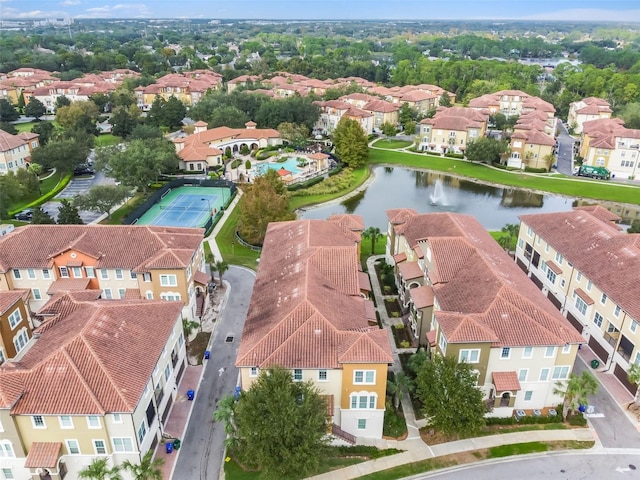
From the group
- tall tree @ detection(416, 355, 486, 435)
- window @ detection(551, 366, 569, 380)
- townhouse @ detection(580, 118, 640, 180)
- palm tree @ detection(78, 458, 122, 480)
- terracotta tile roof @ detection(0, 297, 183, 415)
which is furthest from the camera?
townhouse @ detection(580, 118, 640, 180)

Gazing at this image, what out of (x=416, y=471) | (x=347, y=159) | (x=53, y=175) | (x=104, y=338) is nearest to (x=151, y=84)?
(x=53, y=175)

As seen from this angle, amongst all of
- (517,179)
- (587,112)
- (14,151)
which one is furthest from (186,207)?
(587,112)

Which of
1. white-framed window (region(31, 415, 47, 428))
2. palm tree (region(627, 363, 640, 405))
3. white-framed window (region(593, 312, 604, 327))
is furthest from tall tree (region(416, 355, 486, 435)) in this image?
white-framed window (region(31, 415, 47, 428))

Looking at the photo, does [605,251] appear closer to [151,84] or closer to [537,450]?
[537,450]

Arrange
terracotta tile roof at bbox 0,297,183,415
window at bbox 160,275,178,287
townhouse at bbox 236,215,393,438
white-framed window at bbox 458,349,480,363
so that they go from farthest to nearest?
window at bbox 160,275,178,287
white-framed window at bbox 458,349,480,363
townhouse at bbox 236,215,393,438
terracotta tile roof at bbox 0,297,183,415

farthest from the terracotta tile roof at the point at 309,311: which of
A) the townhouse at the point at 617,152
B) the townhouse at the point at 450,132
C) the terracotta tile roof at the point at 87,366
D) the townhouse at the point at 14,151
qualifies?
the townhouse at the point at 617,152

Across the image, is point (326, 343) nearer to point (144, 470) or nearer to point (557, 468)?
point (144, 470)

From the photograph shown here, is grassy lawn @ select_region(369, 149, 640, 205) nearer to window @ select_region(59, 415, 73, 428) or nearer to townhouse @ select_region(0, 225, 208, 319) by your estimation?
townhouse @ select_region(0, 225, 208, 319)
